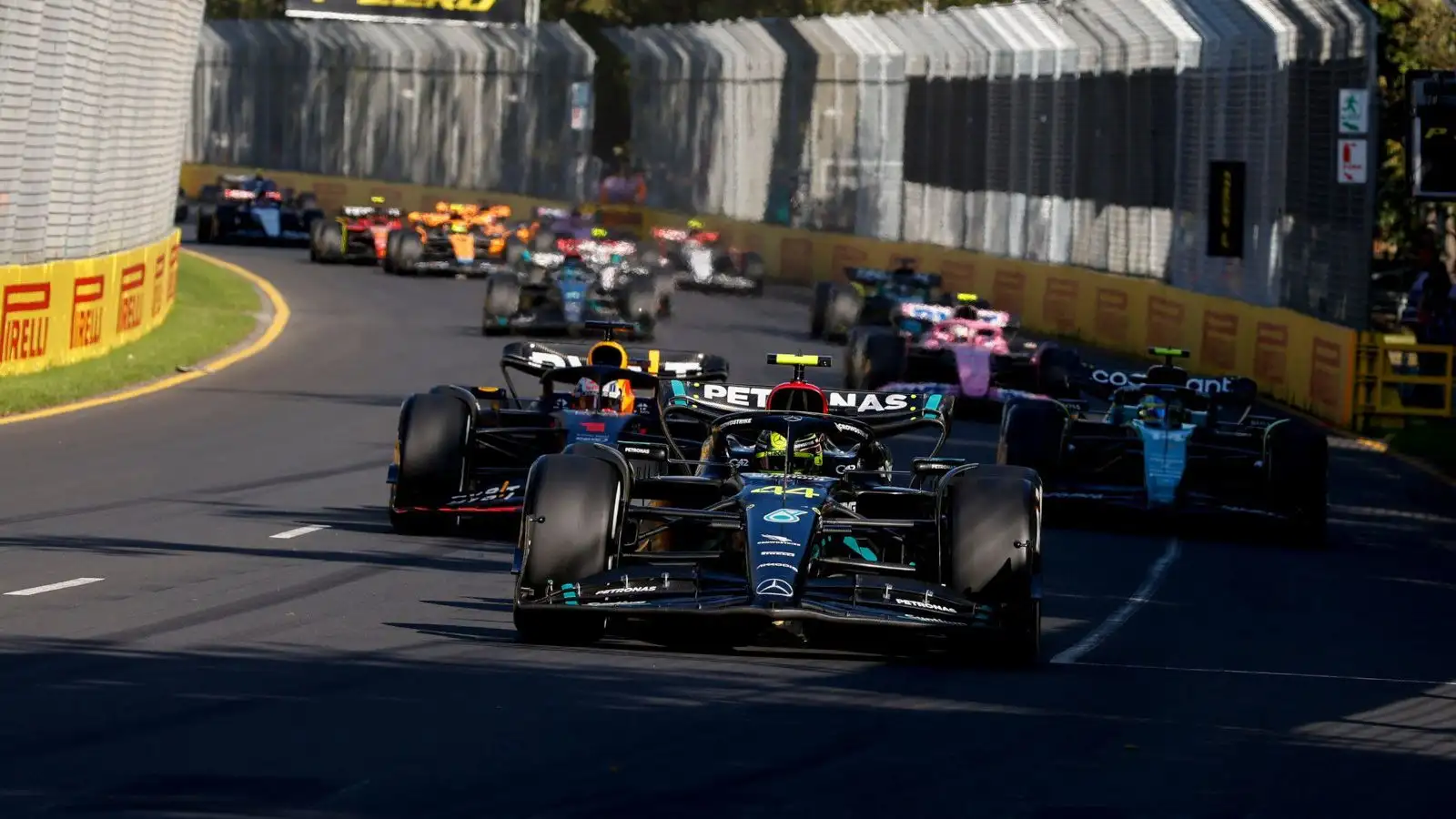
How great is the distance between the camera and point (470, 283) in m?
45.2

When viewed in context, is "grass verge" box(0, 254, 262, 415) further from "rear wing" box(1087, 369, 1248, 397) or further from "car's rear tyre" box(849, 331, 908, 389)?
"rear wing" box(1087, 369, 1248, 397)

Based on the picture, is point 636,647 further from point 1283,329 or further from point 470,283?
point 470,283

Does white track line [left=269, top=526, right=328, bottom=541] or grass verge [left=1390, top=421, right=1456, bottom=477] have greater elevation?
grass verge [left=1390, top=421, right=1456, bottom=477]

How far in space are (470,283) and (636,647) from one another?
34603 millimetres

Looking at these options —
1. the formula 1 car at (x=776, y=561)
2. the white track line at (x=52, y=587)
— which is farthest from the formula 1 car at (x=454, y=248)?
the formula 1 car at (x=776, y=561)

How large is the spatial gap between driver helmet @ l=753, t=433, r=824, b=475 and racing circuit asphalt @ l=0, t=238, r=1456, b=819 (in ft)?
4.41

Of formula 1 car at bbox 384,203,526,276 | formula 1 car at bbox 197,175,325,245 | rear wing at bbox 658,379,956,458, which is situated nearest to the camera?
rear wing at bbox 658,379,956,458

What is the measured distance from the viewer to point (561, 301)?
108 ft

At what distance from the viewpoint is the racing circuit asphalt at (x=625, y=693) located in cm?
777

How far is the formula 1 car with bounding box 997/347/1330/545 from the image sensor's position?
16.9 m

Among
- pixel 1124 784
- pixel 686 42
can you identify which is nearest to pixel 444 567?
pixel 1124 784

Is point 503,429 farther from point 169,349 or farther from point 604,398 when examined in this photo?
point 169,349

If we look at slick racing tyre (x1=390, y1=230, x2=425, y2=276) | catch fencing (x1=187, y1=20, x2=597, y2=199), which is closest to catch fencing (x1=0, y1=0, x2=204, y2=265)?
slick racing tyre (x1=390, y1=230, x2=425, y2=276)

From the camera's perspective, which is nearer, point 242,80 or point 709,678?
point 709,678
